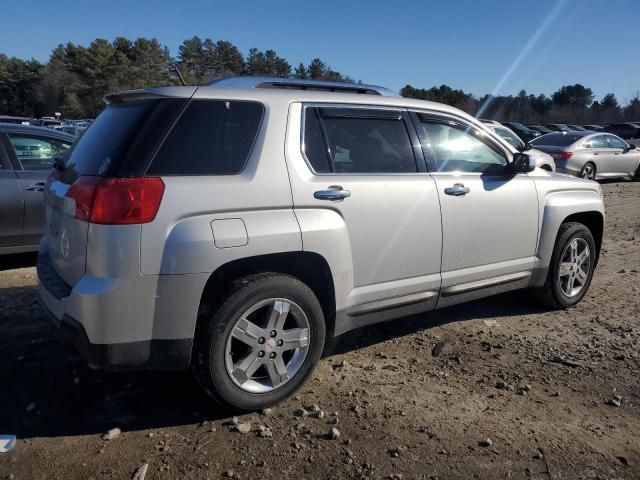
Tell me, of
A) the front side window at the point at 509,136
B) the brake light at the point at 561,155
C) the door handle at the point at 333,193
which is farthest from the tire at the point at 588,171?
the door handle at the point at 333,193

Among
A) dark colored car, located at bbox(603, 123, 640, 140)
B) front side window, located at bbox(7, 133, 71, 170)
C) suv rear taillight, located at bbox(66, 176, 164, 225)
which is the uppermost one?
dark colored car, located at bbox(603, 123, 640, 140)

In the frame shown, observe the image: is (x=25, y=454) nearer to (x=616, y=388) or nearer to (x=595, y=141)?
(x=616, y=388)

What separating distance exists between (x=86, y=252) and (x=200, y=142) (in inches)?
32.1

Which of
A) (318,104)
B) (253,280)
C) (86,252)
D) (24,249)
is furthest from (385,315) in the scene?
(24,249)

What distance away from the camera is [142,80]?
62062 millimetres

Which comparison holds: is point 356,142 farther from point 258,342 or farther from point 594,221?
point 594,221

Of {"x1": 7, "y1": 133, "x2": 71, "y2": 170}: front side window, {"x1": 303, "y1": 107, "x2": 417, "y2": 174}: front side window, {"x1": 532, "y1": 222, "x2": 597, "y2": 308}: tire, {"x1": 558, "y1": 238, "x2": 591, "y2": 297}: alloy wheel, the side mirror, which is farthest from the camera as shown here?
{"x1": 7, "y1": 133, "x2": 71, "y2": 170}: front side window

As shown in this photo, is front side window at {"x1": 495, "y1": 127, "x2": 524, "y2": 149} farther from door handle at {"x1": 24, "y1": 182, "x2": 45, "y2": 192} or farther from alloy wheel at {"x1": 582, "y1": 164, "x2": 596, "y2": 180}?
door handle at {"x1": 24, "y1": 182, "x2": 45, "y2": 192}

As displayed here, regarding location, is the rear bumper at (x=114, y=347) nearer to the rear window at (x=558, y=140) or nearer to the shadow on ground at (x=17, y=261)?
the shadow on ground at (x=17, y=261)

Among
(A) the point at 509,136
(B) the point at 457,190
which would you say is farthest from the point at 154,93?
(A) the point at 509,136

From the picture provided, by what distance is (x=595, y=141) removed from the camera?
590 inches

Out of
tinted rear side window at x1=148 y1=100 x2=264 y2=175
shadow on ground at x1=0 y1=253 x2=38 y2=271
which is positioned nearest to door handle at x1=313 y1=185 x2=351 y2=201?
tinted rear side window at x1=148 y1=100 x2=264 y2=175

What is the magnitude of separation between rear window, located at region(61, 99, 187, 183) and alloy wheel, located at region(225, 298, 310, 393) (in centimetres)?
101

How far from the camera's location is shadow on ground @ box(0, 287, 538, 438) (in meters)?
3.10
